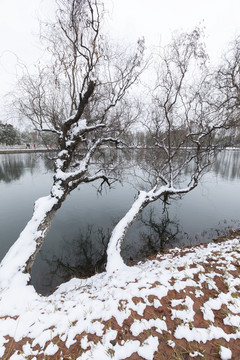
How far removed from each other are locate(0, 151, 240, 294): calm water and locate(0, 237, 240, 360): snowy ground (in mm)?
2737

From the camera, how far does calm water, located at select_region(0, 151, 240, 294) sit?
580cm

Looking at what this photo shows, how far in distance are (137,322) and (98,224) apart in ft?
22.4

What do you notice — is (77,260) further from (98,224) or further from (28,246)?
(28,246)

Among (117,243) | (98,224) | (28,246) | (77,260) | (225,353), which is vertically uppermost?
(225,353)

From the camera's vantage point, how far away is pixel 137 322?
1.95m

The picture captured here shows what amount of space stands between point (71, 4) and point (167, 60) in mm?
3900

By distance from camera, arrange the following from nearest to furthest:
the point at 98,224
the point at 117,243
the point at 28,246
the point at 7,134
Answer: the point at 28,246
the point at 117,243
the point at 98,224
the point at 7,134

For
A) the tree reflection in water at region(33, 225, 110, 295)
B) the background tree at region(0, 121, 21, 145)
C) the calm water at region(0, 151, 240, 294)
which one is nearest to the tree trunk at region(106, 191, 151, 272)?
the tree reflection in water at region(33, 225, 110, 295)

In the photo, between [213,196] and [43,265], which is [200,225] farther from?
[43,265]

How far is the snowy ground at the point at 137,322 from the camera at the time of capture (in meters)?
1.66

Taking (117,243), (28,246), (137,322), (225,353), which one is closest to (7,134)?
(28,246)

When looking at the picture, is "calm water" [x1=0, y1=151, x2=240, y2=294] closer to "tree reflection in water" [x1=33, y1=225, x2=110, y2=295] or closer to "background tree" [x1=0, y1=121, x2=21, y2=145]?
"tree reflection in water" [x1=33, y1=225, x2=110, y2=295]

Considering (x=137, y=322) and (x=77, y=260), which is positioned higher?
(x=137, y=322)

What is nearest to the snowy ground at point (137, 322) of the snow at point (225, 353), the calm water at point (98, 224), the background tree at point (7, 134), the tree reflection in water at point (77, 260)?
the snow at point (225, 353)
